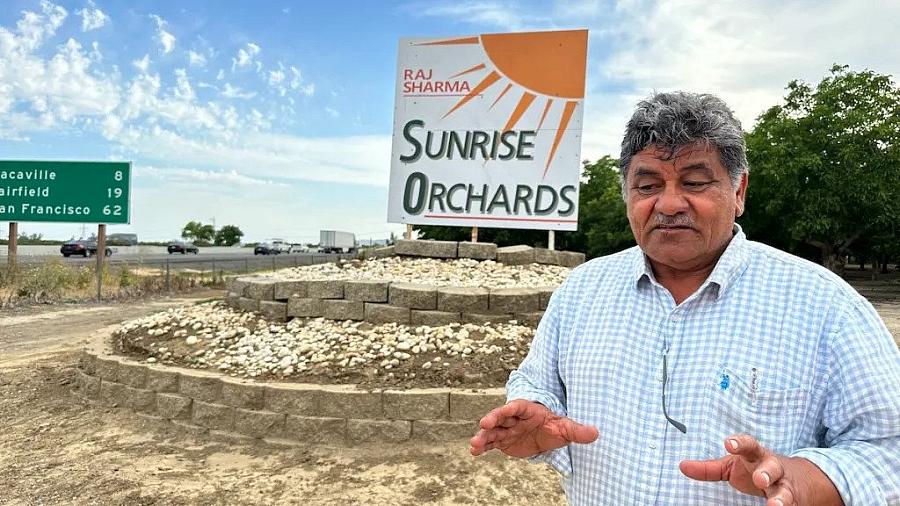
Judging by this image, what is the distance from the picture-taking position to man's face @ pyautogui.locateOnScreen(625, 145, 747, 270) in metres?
1.45

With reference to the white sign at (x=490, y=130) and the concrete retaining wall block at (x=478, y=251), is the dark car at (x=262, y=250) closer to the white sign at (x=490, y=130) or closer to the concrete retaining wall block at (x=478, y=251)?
the white sign at (x=490, y=130)

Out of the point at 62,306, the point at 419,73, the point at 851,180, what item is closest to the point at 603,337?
the point at 419,73

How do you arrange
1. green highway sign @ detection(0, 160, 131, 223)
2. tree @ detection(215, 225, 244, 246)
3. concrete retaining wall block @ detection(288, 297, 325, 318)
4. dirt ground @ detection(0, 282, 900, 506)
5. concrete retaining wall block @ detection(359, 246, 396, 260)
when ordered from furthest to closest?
tree @ detection(215, 225, 244, 246)
green highway sign @ detection(0, 160, 131, 223)
concrete retaining wall block @ detection(359, 246, 396, 260)
concrete retaining wall block @ detection(288, 297, 325, 318)
dirt ground @ detection(0, 282, 900, 506)

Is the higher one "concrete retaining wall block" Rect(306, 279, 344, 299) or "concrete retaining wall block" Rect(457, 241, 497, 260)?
"concrete retaining wall block" Rect(457, 241, 497, 260)

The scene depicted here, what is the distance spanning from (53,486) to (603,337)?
13.2ft

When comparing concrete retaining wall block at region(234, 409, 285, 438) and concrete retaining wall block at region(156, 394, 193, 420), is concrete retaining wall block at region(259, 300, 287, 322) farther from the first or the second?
concrete retaining wall block at region(234, 409, 285, 438)

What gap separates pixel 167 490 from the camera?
3.74 m

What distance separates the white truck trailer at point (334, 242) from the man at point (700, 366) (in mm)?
59642

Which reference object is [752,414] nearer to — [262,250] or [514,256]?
[514,256]

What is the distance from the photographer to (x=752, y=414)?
1.29 m

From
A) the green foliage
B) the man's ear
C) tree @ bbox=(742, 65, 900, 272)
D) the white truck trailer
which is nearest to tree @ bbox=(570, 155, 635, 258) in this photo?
the green foliage

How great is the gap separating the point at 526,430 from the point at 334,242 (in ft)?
203

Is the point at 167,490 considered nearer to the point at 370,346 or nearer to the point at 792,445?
the point at 370,346

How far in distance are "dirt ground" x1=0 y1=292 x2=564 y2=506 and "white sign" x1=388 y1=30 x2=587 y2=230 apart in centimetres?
422
